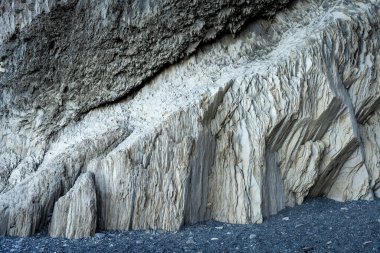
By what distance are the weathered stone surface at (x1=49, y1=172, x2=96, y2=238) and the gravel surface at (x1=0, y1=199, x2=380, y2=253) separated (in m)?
0.16

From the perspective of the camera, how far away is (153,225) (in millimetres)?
5945

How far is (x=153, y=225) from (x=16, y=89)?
15.4ft

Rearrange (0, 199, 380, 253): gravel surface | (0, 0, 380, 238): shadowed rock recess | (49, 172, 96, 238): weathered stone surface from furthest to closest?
(0, 0, 380, 238): shadowed rock recess, (49, 172, 96, 238): weathered stone surface, (0, 199, 380, 253): gravel surface

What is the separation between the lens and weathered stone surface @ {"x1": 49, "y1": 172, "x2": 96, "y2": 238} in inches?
219

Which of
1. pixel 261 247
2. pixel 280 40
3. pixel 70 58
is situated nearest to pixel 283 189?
pixel 261 247

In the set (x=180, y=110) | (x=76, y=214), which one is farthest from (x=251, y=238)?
(x=76, y=214)

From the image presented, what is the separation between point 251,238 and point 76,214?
8.60ft

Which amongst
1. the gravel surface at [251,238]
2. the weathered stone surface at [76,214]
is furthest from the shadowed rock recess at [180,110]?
the gravel surface at [251,238]

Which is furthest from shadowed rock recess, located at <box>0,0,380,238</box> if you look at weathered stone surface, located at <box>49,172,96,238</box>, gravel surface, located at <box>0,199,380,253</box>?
gravel surface, located at <box>0,199,380,253</box>

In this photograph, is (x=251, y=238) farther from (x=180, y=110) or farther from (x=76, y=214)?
(x=76, y=214)

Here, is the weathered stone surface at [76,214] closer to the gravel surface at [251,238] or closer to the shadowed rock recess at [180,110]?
the shadowed rock recess at [180,110]

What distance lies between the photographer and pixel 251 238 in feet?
17.2

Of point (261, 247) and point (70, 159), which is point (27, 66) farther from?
point (261, 247)

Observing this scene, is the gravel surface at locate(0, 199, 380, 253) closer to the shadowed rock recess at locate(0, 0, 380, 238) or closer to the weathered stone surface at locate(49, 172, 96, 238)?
the weathered stone surface at locate(49, 172, 96, 238)
